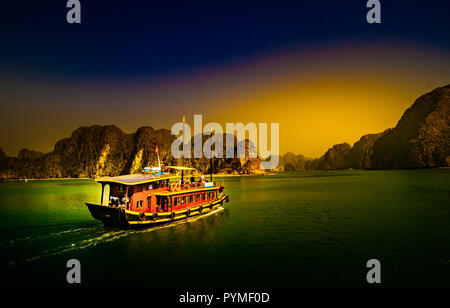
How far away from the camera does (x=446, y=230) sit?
2267cm

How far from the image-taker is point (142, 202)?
24250mm

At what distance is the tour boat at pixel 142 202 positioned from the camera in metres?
22.4

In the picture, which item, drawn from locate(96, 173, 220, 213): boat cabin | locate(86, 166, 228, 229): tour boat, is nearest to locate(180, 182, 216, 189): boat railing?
locate(96, 173, 220, 213): boat cabin

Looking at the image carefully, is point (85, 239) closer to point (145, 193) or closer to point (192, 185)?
point (145, 193)

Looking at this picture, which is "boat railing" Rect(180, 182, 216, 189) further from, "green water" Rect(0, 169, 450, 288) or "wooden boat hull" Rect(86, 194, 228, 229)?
"wooden boat hull" Rect(86, 194, 228, 229)

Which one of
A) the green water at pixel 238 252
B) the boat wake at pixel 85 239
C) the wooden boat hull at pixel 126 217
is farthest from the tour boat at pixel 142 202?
the green water at pixel 238 252

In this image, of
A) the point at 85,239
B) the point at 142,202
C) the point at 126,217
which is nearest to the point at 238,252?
the point at 126,217

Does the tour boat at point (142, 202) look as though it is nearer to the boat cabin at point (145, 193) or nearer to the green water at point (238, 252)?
the boat cabin at point (145, 193)
